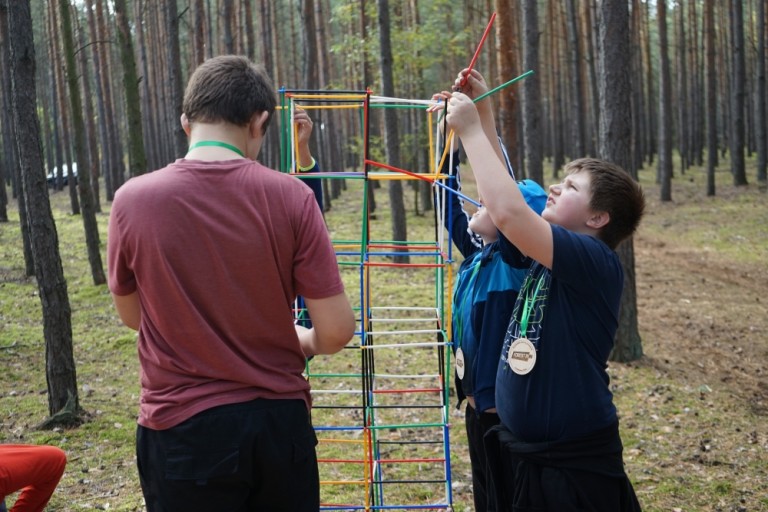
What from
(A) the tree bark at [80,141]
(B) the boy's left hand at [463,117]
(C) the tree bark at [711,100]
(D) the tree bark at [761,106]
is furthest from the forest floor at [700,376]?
(A) the tree bark at [80,141]

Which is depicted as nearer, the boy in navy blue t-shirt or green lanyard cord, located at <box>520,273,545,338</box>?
the boy in navy blue t-shirt

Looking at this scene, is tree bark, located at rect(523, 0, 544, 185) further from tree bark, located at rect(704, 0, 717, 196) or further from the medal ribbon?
tree bark, located at rect(704, 0, 717, 196)

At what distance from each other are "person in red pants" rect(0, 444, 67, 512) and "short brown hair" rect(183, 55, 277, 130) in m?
1.78

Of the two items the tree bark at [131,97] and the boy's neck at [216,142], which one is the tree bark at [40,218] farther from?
the boy's neck at [216,142]

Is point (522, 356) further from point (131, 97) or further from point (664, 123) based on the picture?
point (664, 123)

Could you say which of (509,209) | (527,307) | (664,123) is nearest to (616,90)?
(527,307)

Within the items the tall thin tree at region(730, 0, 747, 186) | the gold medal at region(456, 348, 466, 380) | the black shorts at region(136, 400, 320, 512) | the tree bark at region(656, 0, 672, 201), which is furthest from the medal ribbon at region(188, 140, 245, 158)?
the tall thin tree at region(730, 0, 747, 186)

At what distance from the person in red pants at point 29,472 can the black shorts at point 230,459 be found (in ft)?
4.28

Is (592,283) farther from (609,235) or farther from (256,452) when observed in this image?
(256,452)

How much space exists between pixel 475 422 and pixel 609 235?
0.93m

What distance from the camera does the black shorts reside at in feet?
5.77

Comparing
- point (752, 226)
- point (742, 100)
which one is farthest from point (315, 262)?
point (742, 100)

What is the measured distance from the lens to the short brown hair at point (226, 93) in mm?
1816

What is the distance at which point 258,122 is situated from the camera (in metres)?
1.88
